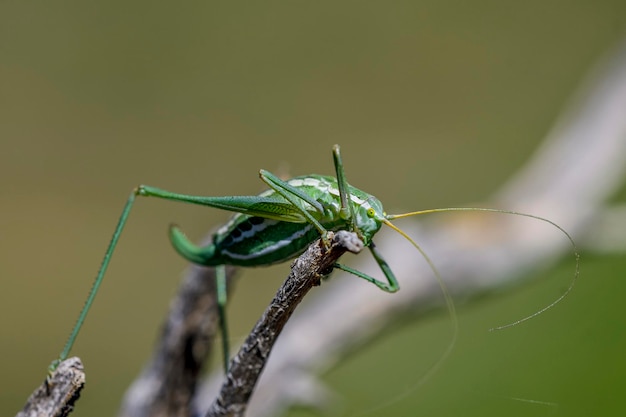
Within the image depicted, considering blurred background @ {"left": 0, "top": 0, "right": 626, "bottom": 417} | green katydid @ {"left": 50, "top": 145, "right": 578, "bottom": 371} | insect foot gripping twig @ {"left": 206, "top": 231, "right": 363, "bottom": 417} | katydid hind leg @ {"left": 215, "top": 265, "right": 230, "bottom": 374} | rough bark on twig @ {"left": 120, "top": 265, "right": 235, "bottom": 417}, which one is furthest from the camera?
blurred background @ {"left": 0, "top": 0, "right": 626, "bottom": 417}

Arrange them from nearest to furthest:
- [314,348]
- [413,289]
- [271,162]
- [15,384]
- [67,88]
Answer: [314,348] → [413,289] → [15,384] → [271,162] → [67,88]

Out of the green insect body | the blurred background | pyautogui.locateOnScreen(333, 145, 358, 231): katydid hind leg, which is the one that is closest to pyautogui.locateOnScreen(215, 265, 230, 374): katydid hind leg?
the green insect body

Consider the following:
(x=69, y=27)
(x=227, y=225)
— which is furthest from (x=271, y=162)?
(x=227, y=225)

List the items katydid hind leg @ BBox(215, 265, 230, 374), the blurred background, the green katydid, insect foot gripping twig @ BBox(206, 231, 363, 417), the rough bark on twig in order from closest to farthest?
insect foot gripping twig @ BBox(206, 231, 363, 417), the green katydid, katydid hind leg @ BBox(215, 265, 230, 374), the rough bark on twig, the blurred background

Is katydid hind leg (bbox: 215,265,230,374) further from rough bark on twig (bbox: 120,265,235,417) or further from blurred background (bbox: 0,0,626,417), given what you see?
blurred background (bbox: 0,0,626,417)

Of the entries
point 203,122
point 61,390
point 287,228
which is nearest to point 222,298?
point 287,228

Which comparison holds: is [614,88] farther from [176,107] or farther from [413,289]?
[176,107]

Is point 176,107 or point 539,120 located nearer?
point 539,120
